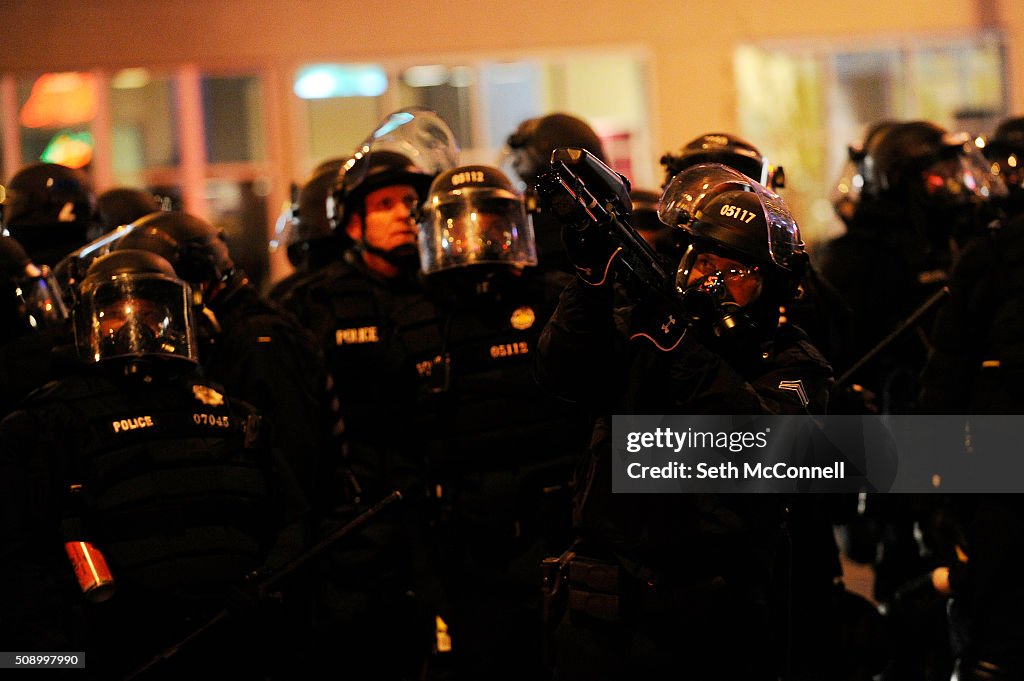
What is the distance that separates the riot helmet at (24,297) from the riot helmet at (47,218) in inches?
48.1

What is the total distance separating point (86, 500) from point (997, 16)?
1395 cm

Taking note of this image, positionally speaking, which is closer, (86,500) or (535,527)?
(86,500)

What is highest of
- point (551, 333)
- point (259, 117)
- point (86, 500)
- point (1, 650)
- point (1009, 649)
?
point (259, 117)

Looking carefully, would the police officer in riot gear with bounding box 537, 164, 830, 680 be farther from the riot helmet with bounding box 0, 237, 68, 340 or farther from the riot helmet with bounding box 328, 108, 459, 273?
the riot helmet with bounding box 0, 237, 68, 340

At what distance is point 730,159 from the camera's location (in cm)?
509

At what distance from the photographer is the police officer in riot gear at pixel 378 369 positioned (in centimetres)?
536

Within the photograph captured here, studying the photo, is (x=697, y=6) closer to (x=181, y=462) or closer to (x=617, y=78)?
(x=617, y=78)

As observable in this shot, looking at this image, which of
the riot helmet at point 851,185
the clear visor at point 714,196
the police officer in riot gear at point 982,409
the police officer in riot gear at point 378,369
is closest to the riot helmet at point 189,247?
the police officer in riot gear at point 378,369

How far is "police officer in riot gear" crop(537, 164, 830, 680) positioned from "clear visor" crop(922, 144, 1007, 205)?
3.13 metres

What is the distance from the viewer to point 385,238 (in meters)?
5.92

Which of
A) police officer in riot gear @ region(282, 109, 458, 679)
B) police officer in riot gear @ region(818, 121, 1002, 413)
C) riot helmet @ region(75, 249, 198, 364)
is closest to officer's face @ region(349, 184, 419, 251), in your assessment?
police officer in riot gear @ region(282, 109, 458, 679)

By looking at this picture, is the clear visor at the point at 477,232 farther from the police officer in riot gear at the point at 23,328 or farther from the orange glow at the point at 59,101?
the orange glow at the point at 59,101

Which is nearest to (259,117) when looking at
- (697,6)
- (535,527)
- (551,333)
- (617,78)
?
(617,78)

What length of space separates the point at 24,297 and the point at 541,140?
2.21m
